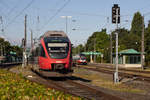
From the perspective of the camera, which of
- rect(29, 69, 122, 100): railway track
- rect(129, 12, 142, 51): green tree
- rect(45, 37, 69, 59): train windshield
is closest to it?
rect(29, 69, 122, 100): railway track

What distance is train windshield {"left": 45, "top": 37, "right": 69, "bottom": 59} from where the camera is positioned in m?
19.7

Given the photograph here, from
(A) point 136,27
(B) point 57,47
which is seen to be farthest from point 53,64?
(A) point 136,27

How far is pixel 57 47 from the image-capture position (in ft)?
65.8

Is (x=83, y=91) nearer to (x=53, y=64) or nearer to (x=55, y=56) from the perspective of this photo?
(x=53, y=64)

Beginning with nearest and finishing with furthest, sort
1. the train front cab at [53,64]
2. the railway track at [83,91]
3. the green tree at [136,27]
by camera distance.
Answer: the railway track at [83,91] < the train front cab at [53,64] < the green tree at [136,27]

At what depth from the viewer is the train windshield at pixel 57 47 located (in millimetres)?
19734

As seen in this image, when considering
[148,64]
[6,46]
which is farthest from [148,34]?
[6,46]

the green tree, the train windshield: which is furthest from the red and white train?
the green tree

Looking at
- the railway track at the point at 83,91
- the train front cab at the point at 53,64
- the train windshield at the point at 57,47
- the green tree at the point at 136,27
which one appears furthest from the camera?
the green tree at the point at 136,27

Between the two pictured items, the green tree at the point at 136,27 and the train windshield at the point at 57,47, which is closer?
the train windshield at the point at 57,47

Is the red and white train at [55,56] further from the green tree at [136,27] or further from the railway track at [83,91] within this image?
the green tree at [136,27]

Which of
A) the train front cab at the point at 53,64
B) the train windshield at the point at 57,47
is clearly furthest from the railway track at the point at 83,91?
the train windshield at the point at 57,47

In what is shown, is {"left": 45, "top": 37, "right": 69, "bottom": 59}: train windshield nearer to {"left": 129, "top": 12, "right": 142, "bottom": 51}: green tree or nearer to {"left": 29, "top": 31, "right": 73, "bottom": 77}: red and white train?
{"left": 29, "top": 31, "right": 73, "bottom": 77}: red and white train

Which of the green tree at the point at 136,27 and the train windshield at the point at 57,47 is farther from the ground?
the green tree at the point at 136,27
